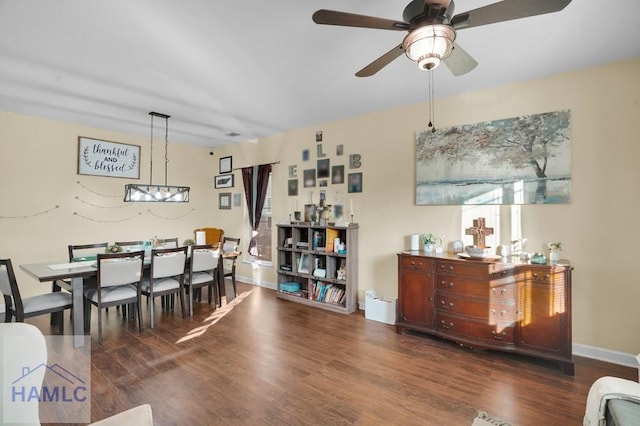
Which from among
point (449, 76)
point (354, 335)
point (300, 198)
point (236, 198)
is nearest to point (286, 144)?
point (300, 198)

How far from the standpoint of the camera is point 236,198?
6000mm

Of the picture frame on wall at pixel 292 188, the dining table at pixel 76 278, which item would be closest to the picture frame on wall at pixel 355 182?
A: the picture frame on wall at pixel 292 188

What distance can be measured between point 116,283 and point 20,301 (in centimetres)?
74

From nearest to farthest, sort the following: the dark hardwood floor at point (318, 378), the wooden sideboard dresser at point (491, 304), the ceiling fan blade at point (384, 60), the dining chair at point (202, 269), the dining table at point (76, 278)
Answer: the ceiling fan blade at point (384, 60)
the dark hardwood floor at point (318, 378)
the wooden sideboard dresser at point (491, 304)
the dining table at point (76, 278)
the dining chair at point (202, 269)

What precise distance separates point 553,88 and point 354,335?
3.33m

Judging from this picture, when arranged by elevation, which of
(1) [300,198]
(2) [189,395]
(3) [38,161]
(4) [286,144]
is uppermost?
(4) [286,144]

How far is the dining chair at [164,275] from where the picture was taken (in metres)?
3.51

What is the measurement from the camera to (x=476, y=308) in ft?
9.57

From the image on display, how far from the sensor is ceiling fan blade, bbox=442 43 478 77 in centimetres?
186

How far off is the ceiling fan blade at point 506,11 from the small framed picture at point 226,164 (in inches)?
203

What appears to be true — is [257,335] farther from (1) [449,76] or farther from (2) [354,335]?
(1) [449,76]

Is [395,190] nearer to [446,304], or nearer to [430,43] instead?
[446,304]

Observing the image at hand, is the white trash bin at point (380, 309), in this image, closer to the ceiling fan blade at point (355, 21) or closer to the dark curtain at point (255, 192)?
the dark curtain at point (255, 192)

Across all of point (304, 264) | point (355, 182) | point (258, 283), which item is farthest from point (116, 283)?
point (355, 182)
